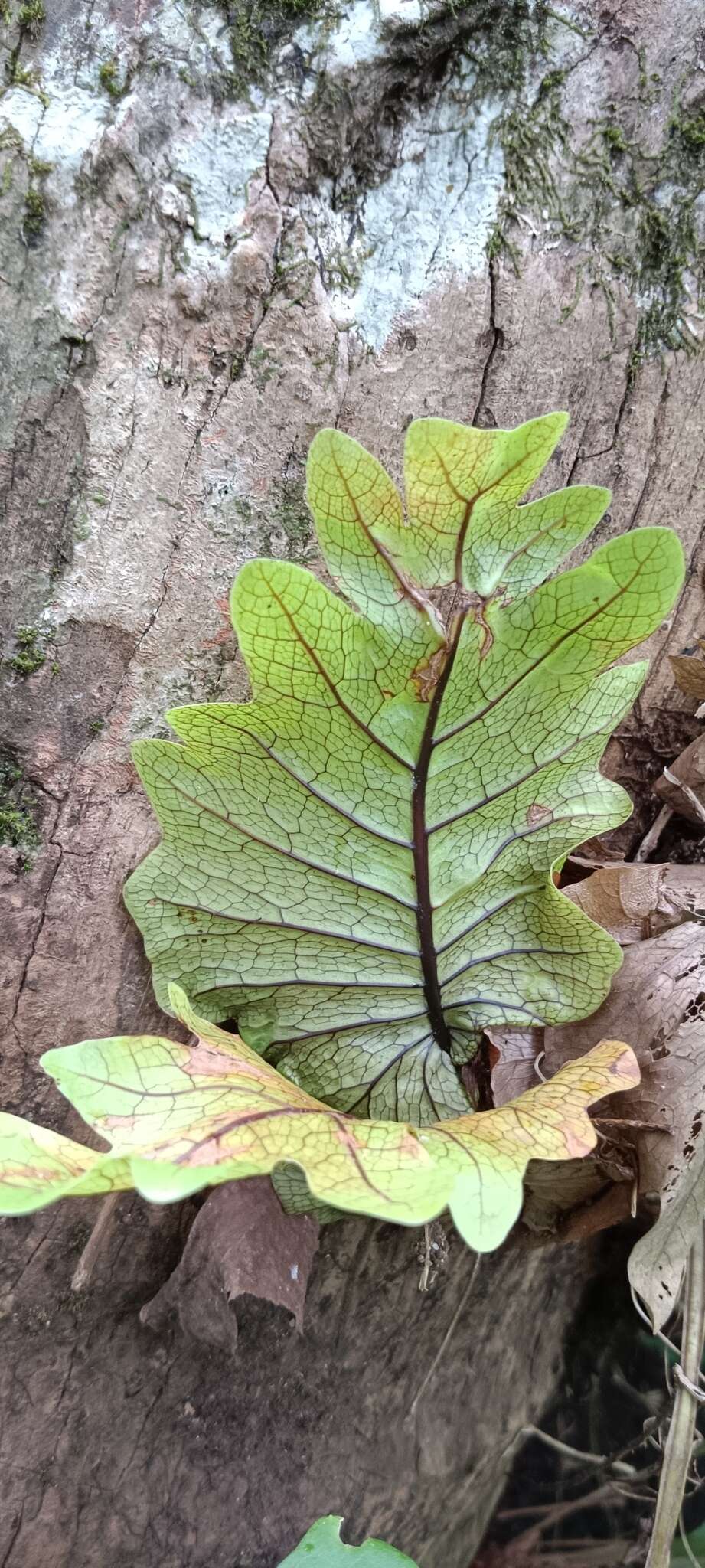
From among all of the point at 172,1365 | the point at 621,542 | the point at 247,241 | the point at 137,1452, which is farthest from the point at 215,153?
the point at 137,1452

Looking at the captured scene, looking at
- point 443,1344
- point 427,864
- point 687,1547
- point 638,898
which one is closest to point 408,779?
point 427,864

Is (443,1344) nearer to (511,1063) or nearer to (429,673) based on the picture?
(511,1063)

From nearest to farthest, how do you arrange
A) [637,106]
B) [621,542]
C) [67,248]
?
[621,542] → [67,248] → [637,106]

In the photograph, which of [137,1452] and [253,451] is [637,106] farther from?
[137,1452]


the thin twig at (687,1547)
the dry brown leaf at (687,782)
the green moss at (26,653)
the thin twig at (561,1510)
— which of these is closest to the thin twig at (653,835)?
the dry brown leaf at (687,782)

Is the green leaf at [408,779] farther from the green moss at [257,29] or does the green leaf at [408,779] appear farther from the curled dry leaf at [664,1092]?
the green moss at [257,29]

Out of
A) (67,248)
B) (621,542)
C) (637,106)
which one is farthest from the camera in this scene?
(637,106)

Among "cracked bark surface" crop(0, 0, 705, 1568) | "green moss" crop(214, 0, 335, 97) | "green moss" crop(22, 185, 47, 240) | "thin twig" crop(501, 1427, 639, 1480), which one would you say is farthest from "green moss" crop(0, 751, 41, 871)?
"thin twig" crop(501, 1427, 639, 1480)
